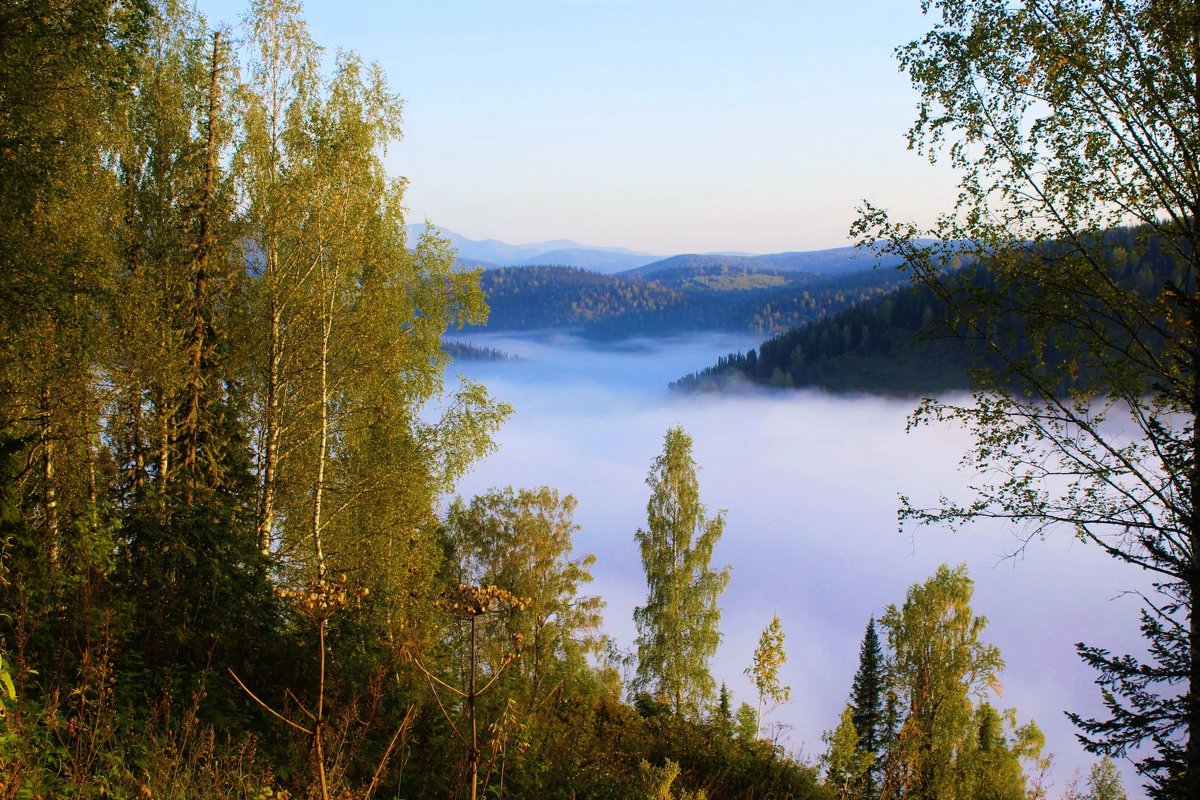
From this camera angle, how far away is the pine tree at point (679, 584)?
26703 mm

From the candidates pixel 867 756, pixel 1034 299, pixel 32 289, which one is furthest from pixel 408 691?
pixel 867 756

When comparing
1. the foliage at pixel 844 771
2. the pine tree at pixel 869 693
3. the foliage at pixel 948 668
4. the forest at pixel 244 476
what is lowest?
the pine tree at pixel 869 693

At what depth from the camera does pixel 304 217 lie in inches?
485

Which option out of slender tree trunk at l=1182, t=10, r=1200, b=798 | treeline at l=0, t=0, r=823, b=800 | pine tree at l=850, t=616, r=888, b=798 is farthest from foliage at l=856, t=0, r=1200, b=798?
pine tree at l=850, t=616, r=888, b=798

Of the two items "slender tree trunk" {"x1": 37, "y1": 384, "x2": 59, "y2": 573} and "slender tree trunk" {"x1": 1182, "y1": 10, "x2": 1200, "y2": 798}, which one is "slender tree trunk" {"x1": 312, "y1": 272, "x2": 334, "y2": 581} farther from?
"slender tree trunk" {"x1": 1182, "y1": 10, "x2": 1200, "y2": 798}

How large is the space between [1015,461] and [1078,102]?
379 cm

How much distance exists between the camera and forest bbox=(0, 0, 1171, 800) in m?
5.46

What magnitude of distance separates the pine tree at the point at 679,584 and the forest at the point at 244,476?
585cm

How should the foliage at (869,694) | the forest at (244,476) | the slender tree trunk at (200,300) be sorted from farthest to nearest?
1. the foliage at (869,694)
2. the slender tree trunk at (200,300)
3. the forest at (244,476)

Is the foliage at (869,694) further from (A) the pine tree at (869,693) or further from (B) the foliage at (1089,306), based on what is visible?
(B) the foliage at (1089,306)

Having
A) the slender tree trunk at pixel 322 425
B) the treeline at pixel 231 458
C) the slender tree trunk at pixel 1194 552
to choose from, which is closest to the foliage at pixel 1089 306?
the slender tree trunk at pixel 1194 552

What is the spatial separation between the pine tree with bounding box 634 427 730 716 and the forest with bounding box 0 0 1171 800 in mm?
5851

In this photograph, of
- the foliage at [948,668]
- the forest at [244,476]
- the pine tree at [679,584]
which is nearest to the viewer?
the forest at [244,476]

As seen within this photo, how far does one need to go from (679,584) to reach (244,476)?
17.1 metres
